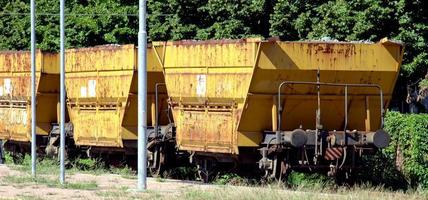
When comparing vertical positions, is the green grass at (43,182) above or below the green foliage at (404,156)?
below

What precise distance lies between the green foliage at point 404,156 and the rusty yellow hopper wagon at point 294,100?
2.06 m

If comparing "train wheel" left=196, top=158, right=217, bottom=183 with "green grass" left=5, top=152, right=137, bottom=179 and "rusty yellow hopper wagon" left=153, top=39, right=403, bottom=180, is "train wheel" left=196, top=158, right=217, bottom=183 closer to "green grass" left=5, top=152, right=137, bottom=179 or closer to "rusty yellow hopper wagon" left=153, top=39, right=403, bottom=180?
"rusty yellow hopper wagon" left=153, top=39, right=403, bottom=180

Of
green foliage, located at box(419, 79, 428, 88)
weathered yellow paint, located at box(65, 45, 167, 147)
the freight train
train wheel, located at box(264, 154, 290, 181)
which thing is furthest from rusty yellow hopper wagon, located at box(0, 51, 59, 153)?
green foliage, located at box(419, 79, 428, 88)

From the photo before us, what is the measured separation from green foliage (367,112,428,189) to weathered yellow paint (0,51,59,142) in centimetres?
968

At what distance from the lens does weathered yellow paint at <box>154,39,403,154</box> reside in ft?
61.4

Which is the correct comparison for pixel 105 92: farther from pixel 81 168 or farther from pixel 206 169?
pixel 206 169

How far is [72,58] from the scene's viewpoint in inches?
1005

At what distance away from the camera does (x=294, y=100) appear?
1909cm

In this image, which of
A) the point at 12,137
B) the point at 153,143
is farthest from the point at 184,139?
the point at 12,137

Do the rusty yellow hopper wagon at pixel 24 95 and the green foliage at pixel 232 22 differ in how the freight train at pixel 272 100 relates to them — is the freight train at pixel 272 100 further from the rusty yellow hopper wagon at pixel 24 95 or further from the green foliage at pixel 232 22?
the green foliage at pixel 232 22

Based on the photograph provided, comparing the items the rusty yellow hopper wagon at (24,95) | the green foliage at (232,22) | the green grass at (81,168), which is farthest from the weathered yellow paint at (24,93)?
the green foliage at (232,22)

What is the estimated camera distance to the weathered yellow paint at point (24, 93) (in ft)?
86.1

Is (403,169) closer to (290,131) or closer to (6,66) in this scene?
(290,131)

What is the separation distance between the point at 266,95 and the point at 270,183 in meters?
1.92
